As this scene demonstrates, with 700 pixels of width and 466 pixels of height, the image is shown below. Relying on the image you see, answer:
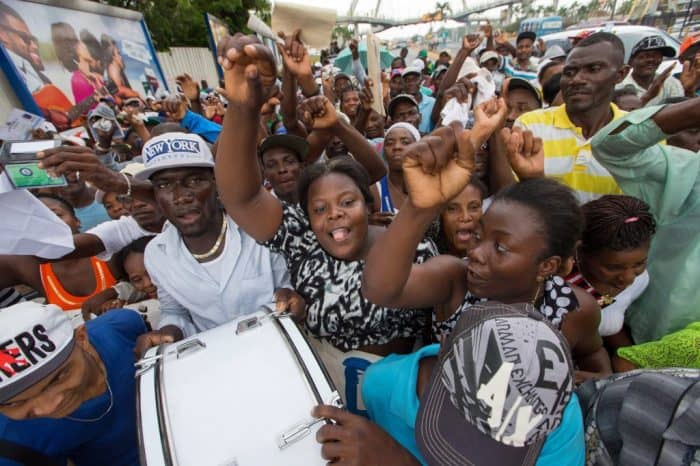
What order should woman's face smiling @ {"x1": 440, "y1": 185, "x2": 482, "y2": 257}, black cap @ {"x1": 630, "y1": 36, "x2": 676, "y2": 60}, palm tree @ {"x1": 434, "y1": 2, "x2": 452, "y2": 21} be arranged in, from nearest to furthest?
woman's face smiling @ {"x1": 440, "y1": 185, "x2": 482, "y2": 257} < black cap @ {"x1": 630, "y1": 36, "x2": 676, "y2": 60} < palm tree @ {"x1": 434, "y1": 2, "x2": 452, "y2": 21}

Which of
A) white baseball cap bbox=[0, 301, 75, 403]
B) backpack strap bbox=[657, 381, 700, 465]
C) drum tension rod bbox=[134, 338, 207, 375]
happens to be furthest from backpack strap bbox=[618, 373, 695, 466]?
white baseball cap bbox=[0, 301, 75, 403]

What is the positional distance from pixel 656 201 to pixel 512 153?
81 centimetres

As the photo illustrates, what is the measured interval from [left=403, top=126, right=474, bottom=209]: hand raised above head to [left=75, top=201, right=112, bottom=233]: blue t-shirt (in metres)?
3.28

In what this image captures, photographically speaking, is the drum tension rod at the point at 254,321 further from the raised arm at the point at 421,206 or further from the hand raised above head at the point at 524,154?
the hand raised above head at the point at 524,154

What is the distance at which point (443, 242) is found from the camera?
2.23 metres

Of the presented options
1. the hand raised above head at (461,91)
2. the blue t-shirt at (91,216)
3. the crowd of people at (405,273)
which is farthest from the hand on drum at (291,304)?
the hand raised above head at (461,91)

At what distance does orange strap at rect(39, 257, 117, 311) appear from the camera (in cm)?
225

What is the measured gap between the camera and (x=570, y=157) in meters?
2.28

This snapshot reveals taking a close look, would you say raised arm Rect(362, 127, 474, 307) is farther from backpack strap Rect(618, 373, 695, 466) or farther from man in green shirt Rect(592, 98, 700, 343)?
man in green shirt Rect(592, 98, 700, 343)

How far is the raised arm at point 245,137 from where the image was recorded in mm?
1215

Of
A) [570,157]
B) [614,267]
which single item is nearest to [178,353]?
[614,267]

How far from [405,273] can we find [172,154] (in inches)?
50.2

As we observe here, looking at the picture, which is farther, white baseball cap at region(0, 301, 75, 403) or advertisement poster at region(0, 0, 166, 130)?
advertisement poster at region(0, 0, 166, 130)

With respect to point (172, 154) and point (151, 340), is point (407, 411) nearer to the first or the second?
point (151, 340)
